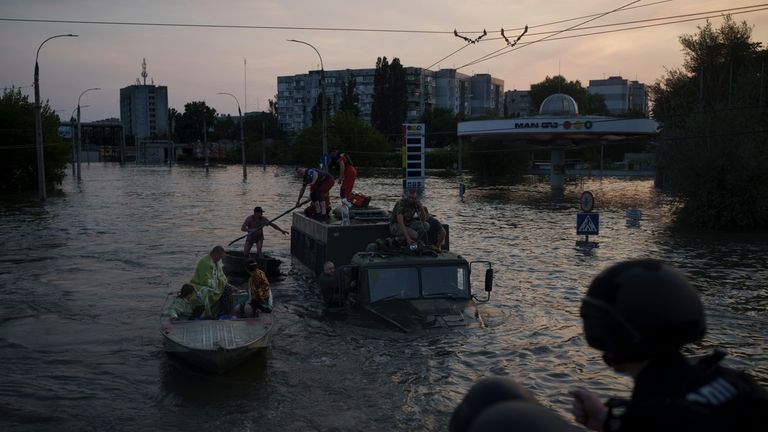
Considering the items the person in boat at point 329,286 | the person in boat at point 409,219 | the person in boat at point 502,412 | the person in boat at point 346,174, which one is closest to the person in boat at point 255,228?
the person in boat at point 346,174

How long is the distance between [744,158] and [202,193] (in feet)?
128

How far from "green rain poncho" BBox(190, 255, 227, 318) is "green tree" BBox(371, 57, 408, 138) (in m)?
113

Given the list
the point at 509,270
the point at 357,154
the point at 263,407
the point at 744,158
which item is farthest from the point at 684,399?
the point at 357,154

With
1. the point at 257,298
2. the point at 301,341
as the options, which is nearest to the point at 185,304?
the point at 257,298

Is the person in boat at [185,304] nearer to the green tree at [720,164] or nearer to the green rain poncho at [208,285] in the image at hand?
the green rain poncho at [208,285]

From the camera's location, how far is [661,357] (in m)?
2.45

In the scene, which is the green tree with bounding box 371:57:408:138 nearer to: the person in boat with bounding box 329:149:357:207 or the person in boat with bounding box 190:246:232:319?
the person in boat with bounding box 329:149:357:207

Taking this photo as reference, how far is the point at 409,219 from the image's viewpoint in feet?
50.0

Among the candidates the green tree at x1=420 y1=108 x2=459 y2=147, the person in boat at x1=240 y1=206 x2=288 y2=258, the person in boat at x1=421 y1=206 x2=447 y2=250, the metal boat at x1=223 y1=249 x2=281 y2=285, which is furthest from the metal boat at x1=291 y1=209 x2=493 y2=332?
the green tree at x1=420 y1=108 x2=459 y2=147

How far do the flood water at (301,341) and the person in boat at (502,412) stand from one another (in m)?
7.08

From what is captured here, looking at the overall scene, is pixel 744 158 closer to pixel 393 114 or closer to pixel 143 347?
pixel 143 347

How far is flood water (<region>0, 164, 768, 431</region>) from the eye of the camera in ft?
33.0

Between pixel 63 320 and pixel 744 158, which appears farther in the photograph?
pixel 744 158

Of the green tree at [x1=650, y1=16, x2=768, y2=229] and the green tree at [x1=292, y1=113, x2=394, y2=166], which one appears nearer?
the green tree at [x1=650, y1=16, x2=768, y2=229]
